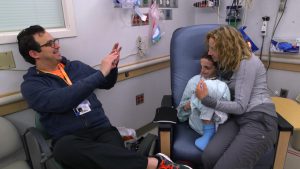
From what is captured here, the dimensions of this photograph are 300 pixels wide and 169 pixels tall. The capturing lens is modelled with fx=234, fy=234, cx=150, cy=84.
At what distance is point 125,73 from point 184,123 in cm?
68

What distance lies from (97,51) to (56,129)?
0.68m

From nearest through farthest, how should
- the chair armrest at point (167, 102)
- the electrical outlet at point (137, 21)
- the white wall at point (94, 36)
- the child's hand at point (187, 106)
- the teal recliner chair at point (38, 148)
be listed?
the teal recliner chair at point (38, 148), the white wall at point (94, 36), the child's hand at point (187, 106), the chair armrest at point (167, 102), the electrical outlet at point (137, 21)

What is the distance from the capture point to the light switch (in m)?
1.34

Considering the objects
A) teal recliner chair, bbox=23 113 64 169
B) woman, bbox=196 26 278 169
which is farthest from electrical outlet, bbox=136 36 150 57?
teal recliner chair, bbox=23 113 64 169

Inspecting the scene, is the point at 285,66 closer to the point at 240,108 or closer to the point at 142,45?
the point at 240,108

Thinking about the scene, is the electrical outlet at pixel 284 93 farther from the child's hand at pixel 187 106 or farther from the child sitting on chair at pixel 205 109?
the child's hand at pixel 187 106

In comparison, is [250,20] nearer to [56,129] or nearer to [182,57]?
[182,57]

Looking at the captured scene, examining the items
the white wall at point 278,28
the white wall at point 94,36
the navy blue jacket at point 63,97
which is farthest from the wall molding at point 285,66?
the navy blue jacket at point 63,97

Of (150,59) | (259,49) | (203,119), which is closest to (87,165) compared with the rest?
(203,119)

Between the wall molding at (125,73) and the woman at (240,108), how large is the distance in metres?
0.78

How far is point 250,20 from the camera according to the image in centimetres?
230

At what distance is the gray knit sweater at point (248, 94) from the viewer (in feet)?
4.54

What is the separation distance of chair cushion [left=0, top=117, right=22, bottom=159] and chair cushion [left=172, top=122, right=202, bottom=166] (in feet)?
3.10

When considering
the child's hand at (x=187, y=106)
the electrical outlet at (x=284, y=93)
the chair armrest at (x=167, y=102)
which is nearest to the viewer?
the child's hand at (x=187, y=106)
